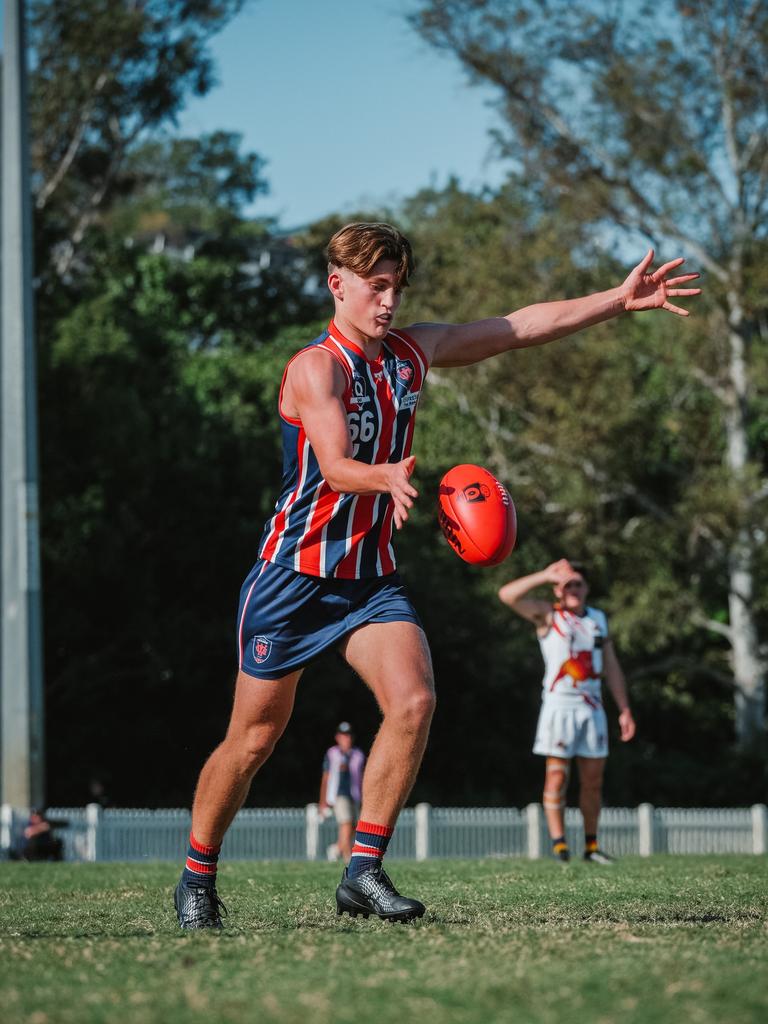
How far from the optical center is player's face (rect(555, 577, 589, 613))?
42.0ft

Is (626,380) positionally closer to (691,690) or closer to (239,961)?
(691,690)

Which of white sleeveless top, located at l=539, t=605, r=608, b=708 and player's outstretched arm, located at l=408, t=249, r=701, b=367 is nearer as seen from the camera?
player's outstretched arm, located at l=408, t=249, r=701, b=367

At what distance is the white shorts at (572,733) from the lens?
12414mm

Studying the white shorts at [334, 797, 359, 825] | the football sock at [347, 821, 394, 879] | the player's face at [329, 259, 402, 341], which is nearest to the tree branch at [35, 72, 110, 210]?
the white shorts at [334, 797, 359, 825]

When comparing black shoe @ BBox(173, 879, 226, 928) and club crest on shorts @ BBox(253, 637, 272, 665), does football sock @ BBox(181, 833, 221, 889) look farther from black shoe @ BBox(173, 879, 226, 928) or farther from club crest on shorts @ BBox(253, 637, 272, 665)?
club crest on shorts @ BBox(253, 637, 272, 665)

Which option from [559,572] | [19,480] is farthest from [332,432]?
[19,480]

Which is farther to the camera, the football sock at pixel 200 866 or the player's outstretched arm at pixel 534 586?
the player's outstretched arm at pixel 534 586

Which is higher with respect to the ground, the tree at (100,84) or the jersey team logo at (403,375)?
the tree at (100,84)

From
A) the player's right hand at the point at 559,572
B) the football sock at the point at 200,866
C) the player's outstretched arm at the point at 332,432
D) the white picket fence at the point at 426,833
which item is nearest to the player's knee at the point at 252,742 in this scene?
the football sock at the point at 200,866

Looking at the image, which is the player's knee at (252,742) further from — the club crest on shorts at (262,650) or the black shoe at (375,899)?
the black shoe at (375,899)

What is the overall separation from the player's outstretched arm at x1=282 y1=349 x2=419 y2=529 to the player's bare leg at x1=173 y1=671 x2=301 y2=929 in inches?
33.6

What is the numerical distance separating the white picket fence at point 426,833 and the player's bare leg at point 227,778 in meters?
16.3

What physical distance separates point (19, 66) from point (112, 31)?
18911 mm

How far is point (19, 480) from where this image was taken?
66.3 ft
